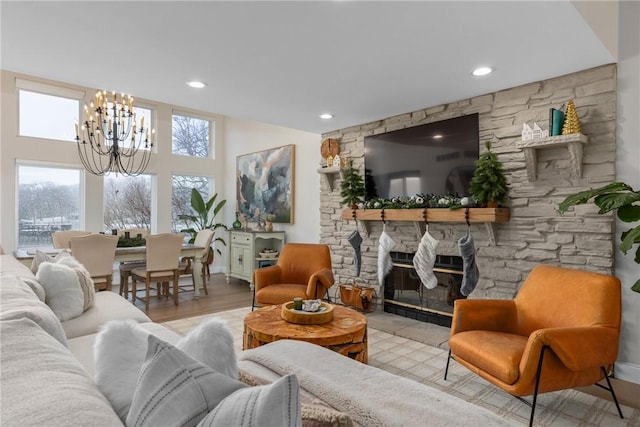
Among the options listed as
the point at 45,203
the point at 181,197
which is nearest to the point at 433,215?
the point at 181,197

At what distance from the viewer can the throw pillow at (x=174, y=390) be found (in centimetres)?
76

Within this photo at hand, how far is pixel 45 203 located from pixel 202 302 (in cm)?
308

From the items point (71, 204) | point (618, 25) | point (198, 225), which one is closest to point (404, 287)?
point (618, 25)

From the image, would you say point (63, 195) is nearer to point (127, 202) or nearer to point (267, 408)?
point (127, 202)

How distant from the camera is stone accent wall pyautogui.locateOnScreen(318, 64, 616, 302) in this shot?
2.69 m

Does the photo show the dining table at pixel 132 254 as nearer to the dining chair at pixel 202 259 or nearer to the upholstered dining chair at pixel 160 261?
the dining chair at pixel 202 259

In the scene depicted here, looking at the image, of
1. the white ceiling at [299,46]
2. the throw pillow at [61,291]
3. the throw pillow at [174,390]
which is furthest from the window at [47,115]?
the throw pillow at [174,390]

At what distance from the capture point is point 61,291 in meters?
2.29

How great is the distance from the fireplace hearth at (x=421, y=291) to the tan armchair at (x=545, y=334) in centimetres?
111

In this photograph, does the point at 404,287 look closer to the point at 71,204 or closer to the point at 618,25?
the point at 618,25

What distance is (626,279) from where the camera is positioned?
2.59 m

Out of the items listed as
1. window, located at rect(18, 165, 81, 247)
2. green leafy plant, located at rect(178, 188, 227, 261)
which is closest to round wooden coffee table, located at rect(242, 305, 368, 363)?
green leafy plant, located at rect(178, 188, 227, 261)

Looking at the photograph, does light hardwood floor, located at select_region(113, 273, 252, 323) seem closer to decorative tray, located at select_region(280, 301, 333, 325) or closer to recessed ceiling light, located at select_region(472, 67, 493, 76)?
decorative tray, located at select_region(280, 301, 333, 325)

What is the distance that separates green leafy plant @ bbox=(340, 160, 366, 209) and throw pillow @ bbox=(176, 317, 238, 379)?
11.4ft
